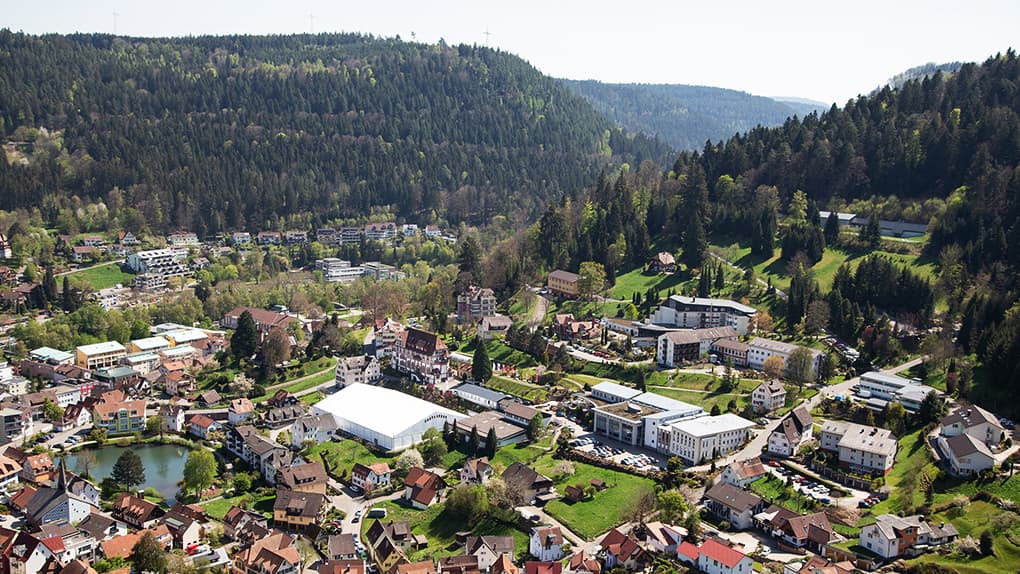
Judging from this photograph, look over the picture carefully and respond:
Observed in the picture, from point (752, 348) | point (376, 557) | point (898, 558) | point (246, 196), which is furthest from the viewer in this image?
point (246, 196)

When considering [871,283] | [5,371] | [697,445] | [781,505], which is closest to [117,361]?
[5,371]

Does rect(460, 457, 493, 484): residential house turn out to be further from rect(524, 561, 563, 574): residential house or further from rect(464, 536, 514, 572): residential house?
rect(524, 561, 563, 574): residential house

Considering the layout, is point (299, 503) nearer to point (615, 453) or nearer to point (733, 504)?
point (615, 453)

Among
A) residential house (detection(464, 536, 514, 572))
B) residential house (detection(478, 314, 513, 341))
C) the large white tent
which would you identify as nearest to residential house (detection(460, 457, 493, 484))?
residential house (detection(464, 536, 514, 572))

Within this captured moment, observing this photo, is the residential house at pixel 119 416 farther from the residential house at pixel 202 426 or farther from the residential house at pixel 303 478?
the residential house at pixel 303 478

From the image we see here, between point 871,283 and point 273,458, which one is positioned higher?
point 871,283

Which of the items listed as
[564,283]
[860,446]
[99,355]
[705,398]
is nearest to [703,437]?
[860,446]

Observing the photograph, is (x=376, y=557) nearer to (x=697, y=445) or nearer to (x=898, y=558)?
(x=697, y=445)
